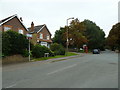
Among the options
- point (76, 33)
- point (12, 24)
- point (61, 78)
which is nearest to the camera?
point (61, 78)

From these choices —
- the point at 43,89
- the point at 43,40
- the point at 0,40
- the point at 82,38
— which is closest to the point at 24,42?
the point at 0,40

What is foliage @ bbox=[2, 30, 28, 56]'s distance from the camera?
39.2ft

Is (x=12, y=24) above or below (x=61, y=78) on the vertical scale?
above

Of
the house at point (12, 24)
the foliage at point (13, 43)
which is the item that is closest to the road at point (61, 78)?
the foliage at point (13, 43)

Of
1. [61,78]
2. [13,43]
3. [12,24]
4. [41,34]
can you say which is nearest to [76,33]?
[41,34]

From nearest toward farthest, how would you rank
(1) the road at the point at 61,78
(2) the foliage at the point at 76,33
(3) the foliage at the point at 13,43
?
(1) the road at the point at 61,78 < (3) the foliage at the point at 13,43 < (2) the foliage at the point at 76,33

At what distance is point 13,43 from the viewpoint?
510 inches

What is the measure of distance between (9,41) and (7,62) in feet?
7.23

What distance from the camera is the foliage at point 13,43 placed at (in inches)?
470

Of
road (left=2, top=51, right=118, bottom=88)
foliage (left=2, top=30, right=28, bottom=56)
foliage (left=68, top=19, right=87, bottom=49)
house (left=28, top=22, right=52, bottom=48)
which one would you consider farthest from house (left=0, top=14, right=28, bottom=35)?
foliage (left=68, top=19, right=87, bottom=49)

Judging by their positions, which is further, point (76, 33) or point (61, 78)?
point (76, 33)

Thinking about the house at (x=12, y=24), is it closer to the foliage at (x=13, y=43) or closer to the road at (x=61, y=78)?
the foliage at (x=13, y=43)

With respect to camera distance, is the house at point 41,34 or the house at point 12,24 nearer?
the house at point 12,24

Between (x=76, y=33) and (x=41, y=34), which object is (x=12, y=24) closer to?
(x=41, y=34)
